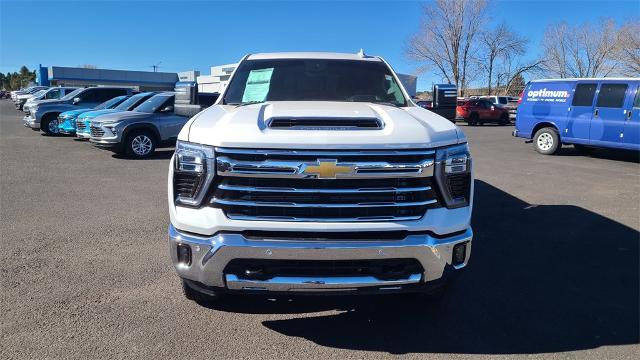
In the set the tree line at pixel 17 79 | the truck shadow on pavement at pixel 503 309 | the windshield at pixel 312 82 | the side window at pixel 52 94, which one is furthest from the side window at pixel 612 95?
the tree line at pixel 17 79

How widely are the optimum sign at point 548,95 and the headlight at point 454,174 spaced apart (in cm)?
1113

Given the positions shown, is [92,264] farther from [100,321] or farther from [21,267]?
[100,321]

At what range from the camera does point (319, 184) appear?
2.86 m

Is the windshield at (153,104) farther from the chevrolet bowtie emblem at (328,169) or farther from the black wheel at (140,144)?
the chevrolet bowtie emblem at (328,169)

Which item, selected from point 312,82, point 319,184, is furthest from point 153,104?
point 319,184

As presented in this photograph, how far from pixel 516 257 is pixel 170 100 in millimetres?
10104

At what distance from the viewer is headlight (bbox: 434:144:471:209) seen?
117 inches

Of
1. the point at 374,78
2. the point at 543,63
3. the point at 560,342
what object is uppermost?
the point at 543,63

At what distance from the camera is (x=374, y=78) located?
4.79m

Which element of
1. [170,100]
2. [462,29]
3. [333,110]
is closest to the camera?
[333,110]

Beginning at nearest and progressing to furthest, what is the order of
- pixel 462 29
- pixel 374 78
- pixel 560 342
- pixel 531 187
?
pixel 560 342 < pixel 374 78 < pixel 531 187 < pixel 462 29

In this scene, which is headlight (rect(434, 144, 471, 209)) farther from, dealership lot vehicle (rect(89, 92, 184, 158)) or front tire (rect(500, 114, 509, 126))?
front tire (rect(500, 114, 509, 126))

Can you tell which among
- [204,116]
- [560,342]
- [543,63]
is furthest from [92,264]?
[543,63]

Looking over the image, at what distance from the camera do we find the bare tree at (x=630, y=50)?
135 feet
